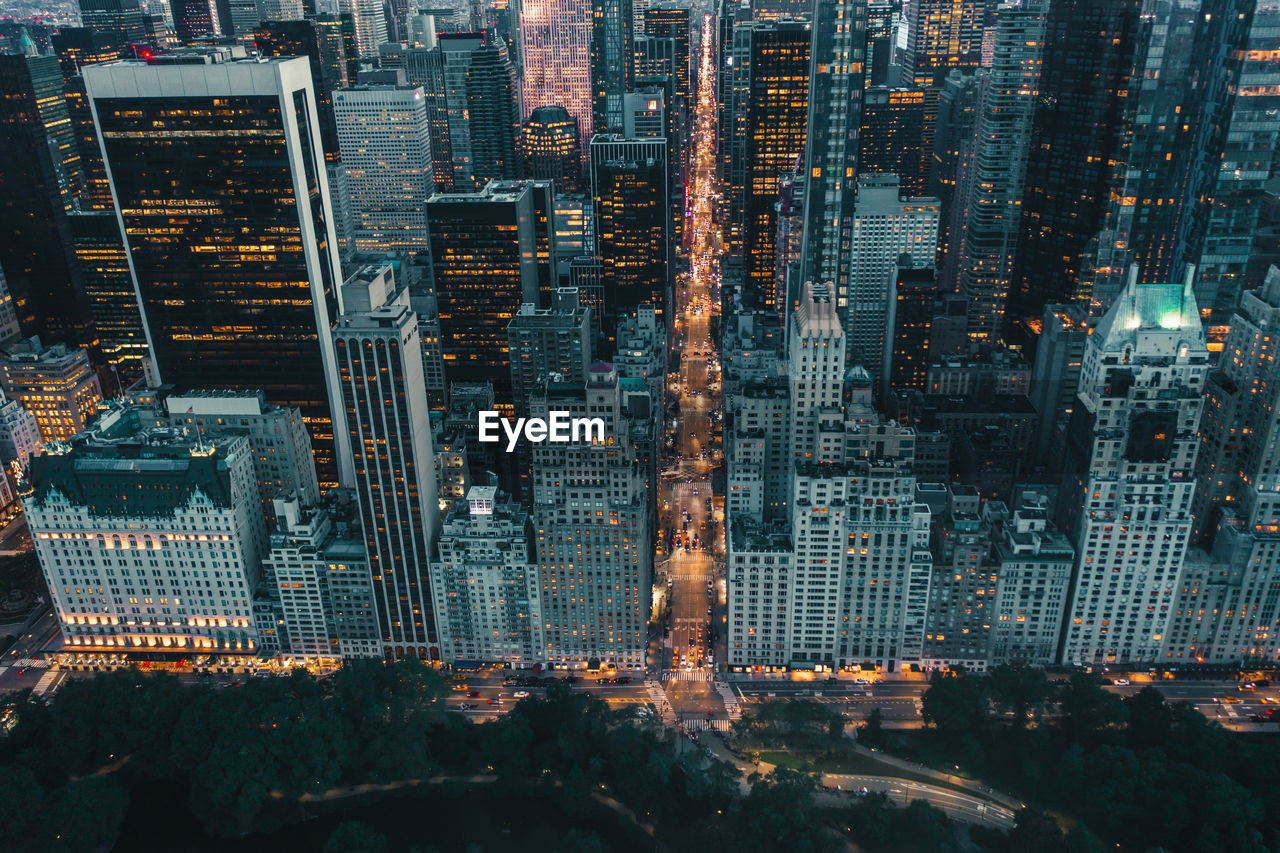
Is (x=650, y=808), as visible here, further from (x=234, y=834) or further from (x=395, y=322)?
(x=395, y=322)

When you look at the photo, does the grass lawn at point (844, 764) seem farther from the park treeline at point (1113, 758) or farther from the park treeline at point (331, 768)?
the park treeline at point (331, 768)

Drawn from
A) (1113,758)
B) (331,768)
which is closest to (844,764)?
(1113,758)

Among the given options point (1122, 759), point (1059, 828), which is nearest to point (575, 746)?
point (1059, 828)

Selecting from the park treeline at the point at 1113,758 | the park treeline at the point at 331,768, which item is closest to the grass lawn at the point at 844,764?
the park treeline at the point at 1113,758

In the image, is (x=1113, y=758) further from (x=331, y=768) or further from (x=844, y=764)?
(x=331, y=768)

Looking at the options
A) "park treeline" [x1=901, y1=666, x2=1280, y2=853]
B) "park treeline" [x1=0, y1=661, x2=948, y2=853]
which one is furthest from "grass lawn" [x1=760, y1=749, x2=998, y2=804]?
"park treeline" [x1=0, y1=661, x2=948, y2=853]

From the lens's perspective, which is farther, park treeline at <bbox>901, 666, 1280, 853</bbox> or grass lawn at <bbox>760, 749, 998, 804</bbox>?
grass lawn at <bbox>760, 749, 998, 804</bbox>

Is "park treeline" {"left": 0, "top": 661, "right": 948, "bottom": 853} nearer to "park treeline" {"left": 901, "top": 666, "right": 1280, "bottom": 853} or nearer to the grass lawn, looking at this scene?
the grass lawn

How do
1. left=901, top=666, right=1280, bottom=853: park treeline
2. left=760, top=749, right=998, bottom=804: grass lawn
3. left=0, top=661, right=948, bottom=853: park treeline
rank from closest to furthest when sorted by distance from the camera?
1. left=901, top=666, right=1280, bottom=853: park treeline
2. left=0, top=661, right=948, bottom=853: park treeline
3. left=760, top=749, right=998, bottom=804: grass lawn

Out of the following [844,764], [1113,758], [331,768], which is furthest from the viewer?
[844,764]
